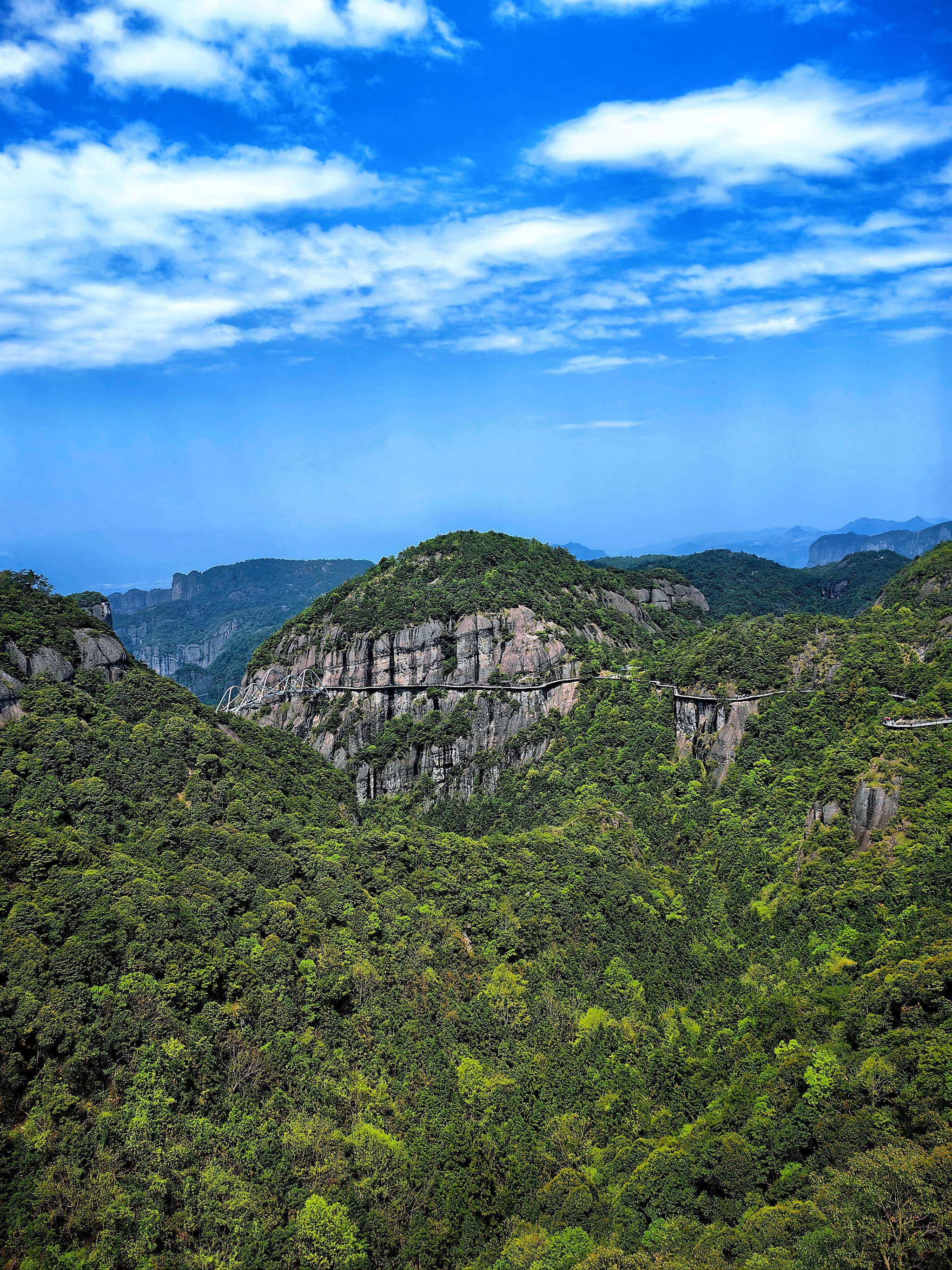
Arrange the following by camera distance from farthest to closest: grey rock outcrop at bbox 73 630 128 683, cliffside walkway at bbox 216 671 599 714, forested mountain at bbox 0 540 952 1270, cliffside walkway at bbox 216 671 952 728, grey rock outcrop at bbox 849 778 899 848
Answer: cliffside walkway at bbox 216 671 599 714, cliffside walkway at bbox 216 671 952 728, grey rock outcrop at bbox 73 630 128 683, grey rock outcrop at bbox 849 778 899 848, forested mountain at bbox 0 540 952 1270

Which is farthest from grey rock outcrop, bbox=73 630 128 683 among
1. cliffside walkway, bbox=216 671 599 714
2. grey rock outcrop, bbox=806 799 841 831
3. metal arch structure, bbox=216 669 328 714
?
grey rock outcrop, bbox=806 799 841 831

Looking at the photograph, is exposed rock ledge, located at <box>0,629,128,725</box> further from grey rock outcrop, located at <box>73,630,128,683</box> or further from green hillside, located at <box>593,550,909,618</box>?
green hillside, located at <box>593,550,909,618</box>

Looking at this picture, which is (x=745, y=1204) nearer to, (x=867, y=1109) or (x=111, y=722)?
(x=867, y=1109)

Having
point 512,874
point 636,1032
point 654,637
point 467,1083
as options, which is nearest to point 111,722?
point 512,874

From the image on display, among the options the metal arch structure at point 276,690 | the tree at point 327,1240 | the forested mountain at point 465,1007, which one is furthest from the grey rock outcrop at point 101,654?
the metal arch structure at point 276,690

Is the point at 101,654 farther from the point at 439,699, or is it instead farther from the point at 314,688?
the point at 439,699

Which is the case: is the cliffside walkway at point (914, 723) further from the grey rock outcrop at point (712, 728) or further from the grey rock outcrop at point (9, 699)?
the grey rock outcrop at point (9, 699)
